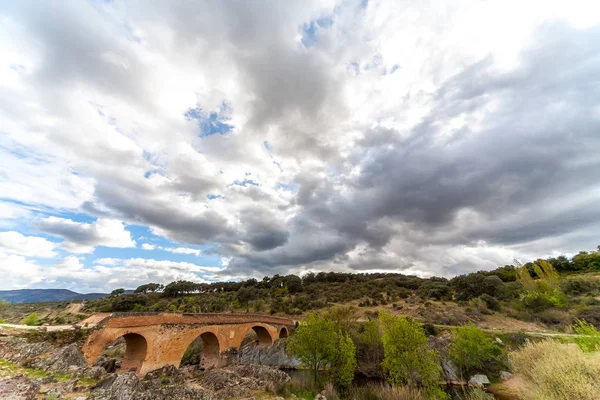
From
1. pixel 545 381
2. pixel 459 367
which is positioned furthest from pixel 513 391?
pixel 545 381

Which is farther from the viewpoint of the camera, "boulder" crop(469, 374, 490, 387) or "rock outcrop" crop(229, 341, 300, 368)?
"rock outcrop" crop(229, 341, 300, 368)

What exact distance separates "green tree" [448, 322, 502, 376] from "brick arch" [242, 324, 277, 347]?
23.3 meters

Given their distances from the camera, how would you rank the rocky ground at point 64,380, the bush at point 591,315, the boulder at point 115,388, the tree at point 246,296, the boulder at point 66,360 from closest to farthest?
1. the rocky ground at point 64,380
2. the boulder at point 115,388
3. the boulder at point 66,360
4. the bush at point 591,315
5. the tree at point 246,296

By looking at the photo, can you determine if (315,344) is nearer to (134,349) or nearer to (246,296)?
(134,349)

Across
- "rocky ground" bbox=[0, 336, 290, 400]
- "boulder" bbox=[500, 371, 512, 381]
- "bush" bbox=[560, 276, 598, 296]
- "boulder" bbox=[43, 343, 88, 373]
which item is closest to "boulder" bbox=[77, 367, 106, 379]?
"rocky ground" bbox=[0, 336, 290, 400]

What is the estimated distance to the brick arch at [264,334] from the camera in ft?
121

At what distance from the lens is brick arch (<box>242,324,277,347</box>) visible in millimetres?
36909

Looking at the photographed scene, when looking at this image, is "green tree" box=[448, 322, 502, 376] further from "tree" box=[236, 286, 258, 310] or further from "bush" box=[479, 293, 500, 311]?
"tree" box=[236, 286, 258, 310]

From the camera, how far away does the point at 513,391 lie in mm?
22766

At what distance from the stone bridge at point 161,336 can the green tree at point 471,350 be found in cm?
2406

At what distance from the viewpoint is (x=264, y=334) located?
39.1m

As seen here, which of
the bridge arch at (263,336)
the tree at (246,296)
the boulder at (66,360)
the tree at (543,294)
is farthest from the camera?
the tree at (246,296)

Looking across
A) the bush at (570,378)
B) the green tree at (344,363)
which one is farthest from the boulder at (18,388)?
the bush at (570,378)

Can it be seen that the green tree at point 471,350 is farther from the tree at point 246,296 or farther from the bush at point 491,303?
the tree at point 246,296
